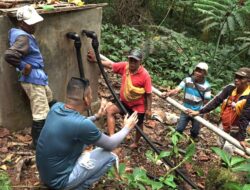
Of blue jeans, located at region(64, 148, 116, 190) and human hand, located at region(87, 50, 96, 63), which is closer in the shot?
blue jeans, located at region(64, 148, 116, 190)

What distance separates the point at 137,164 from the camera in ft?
20.2

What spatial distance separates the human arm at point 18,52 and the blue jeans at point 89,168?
57.2 inches

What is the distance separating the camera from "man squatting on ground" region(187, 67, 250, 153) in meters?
5.36

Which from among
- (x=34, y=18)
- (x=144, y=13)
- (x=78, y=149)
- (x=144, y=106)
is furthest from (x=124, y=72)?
(x=144, y=13)

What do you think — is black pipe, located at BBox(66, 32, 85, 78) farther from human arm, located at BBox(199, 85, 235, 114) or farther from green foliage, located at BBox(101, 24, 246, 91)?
green foliage, located at BBox(101, 24, 246, 91)

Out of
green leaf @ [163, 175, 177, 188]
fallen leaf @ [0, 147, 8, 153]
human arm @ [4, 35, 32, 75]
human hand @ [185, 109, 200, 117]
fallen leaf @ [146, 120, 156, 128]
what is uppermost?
human arm @ [4, 35, 32, 75]

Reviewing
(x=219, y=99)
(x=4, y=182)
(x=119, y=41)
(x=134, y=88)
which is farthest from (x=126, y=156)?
(x=119, y=41)

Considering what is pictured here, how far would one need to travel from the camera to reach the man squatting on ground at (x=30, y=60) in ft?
15.9

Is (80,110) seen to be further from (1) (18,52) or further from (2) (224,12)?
(2) (224,12)

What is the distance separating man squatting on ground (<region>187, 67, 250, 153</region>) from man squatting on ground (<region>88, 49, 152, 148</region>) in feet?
2.32

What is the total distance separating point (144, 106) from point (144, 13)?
711 cm

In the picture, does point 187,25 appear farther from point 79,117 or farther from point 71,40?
point 79,117

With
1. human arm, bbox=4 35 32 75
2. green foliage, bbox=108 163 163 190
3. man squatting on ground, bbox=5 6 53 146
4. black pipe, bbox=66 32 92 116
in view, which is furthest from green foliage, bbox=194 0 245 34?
green foliage, bbox=108 163 163 190

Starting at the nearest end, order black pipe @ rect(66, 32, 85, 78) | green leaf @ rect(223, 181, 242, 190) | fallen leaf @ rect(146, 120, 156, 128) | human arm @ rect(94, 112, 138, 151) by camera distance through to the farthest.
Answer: human arm @ rect(94, 112, 138, 151)
green leaf @ rect(223, 181, 242, 190)
black pipe @ rect(66, 32, 85, 78)
fallen leaf @ rect(146, 120, 156, 128)
